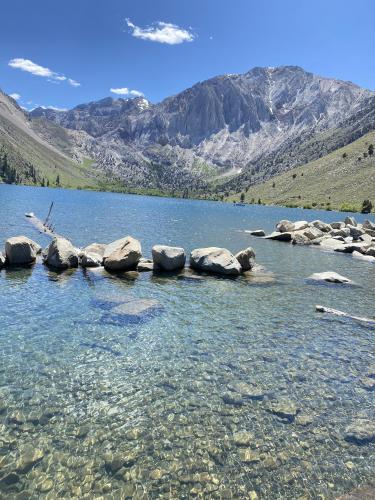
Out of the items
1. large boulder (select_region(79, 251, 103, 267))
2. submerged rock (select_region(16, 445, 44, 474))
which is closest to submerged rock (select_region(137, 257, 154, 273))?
large boulder (select_region(79, 251, 103, 267))

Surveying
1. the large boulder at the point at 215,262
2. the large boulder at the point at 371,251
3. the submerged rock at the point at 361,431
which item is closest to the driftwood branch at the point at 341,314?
the large boulder at the point at 215,262

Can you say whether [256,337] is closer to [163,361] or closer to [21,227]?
[163,361]

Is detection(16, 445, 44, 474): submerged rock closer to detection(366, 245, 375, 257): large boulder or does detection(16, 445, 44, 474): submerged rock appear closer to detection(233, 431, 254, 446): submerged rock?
detection(233, 431, 254, 446): submerged rock

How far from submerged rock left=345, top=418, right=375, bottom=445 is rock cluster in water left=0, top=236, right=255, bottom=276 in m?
24.7

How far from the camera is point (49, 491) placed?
10.3m

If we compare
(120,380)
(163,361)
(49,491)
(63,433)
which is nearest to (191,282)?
(163,361)

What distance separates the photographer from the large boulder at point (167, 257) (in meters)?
38.3

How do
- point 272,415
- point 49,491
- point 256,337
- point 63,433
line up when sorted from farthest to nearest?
point 256,337
point 272,415
point 63,433
point 49,491

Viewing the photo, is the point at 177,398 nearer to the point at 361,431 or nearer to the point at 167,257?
the point at 361,431

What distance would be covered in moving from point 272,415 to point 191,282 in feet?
68.4

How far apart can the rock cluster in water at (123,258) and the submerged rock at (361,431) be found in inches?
973

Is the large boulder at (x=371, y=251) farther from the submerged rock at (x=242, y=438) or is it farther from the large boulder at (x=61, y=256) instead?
the submerged rock at (x=242, y=438)

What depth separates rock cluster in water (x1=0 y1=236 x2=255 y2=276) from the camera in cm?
3659

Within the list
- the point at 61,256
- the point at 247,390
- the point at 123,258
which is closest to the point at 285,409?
the point at 247,390
